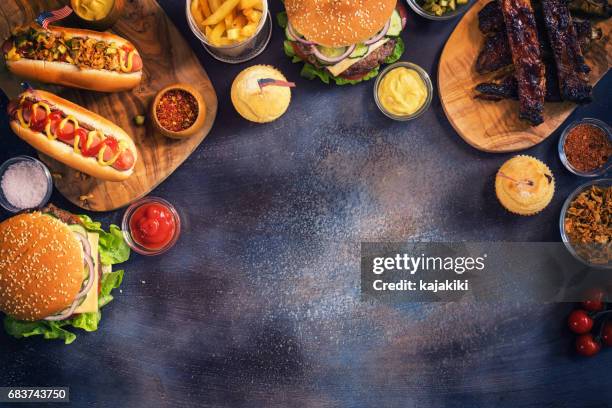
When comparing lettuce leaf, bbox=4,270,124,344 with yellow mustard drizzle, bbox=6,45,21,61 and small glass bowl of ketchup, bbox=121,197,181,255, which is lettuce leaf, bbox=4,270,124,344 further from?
yellow mustard drizzle, bbox=6,45,21,61

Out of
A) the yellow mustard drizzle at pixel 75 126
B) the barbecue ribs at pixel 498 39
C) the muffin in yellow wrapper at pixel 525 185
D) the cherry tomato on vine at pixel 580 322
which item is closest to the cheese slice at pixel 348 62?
the barbecue ribs at pixel 498 39

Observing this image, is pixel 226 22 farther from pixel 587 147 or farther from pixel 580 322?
pixel 580 322

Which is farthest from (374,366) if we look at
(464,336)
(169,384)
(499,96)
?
(499,96)

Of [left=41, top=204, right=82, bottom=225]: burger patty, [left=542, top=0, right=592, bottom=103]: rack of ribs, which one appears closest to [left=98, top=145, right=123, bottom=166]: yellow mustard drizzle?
[left=41, top=204, right=82, bottom=225]: burger patty

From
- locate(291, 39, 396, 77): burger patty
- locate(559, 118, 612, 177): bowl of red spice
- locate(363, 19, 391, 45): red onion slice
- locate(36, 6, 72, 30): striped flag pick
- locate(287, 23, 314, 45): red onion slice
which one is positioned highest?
locate(363, 19, 391, 45): red onion slice

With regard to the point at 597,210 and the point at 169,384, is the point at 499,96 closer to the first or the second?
the point at 597,210

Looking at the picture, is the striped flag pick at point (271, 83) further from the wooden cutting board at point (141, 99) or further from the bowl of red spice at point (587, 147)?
the bowl of red spice at point (587, 147)

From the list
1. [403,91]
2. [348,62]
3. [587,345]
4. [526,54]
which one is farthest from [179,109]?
[587,345]
